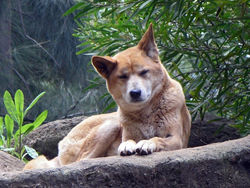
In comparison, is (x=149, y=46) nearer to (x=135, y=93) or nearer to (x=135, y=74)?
(x=135, y=74)

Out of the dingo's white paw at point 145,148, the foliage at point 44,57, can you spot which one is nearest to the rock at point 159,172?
the dingo's white paw at point 145,148

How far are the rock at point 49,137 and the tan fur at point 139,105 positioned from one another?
1.64 meters

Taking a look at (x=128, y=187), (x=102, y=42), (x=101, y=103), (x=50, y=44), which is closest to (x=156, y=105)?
(x=128, y=187)

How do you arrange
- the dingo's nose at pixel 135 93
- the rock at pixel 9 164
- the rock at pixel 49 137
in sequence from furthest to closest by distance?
the rock at pixel 49 137
the rock at pixel 9 164
the dingo's nose at pixel 135 93

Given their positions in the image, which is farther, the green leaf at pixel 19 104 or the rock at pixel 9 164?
the green leaf at pixel 19 104

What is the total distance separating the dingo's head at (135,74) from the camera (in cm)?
336

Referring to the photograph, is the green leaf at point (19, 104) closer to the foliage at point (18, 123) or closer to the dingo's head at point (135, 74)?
the foliage at point (18, 123)

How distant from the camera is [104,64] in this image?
354 centimetres

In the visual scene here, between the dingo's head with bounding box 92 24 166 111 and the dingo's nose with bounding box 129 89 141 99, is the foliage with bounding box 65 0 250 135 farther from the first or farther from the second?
the dingo's nose with bounding box 129 89 141 99

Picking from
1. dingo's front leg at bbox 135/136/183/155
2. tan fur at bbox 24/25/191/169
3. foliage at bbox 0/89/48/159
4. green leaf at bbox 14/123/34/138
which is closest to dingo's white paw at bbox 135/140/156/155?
dingo's front leg at bbox 135/136/183/155

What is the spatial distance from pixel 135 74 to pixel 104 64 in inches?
11.5

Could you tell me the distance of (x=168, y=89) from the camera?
11.7 ft

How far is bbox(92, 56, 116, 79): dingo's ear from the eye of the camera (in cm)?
348

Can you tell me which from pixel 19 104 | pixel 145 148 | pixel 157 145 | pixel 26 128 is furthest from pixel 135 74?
pixel 26 128
